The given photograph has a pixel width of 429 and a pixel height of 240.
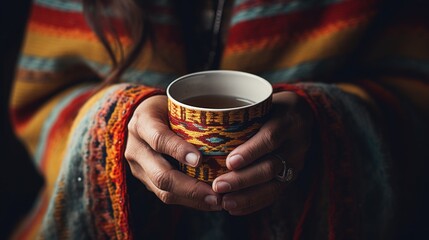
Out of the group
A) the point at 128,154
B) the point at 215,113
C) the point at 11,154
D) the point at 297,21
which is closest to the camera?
the point at 215,113

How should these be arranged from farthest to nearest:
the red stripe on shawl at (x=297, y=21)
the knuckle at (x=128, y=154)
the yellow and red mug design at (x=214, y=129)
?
the red stripe on shawl at (x=297, y=21), the knuckle at (x=128, y=154), the yellow and red mug design at (x=214, y=129)


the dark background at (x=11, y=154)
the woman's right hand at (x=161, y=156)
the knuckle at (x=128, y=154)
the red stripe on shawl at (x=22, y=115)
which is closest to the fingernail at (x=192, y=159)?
the woman's right hand at (x=161, y=156)

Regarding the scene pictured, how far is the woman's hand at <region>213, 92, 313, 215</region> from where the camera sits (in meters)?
0.50

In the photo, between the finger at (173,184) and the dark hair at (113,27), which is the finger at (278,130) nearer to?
the finger at (173,184)

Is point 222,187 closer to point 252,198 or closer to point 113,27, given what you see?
point 252,198

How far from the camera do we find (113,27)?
2.68 feet

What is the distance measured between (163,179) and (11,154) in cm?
72

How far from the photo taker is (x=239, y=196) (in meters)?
0.53

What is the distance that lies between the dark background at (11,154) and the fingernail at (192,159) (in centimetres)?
71

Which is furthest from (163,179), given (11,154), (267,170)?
(11,154)

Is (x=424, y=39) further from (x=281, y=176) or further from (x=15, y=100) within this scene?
(x=15, y=100)

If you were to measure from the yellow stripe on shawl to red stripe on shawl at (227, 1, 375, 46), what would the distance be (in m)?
0.01

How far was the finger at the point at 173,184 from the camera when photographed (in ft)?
1.69

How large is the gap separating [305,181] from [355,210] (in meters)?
0.08
